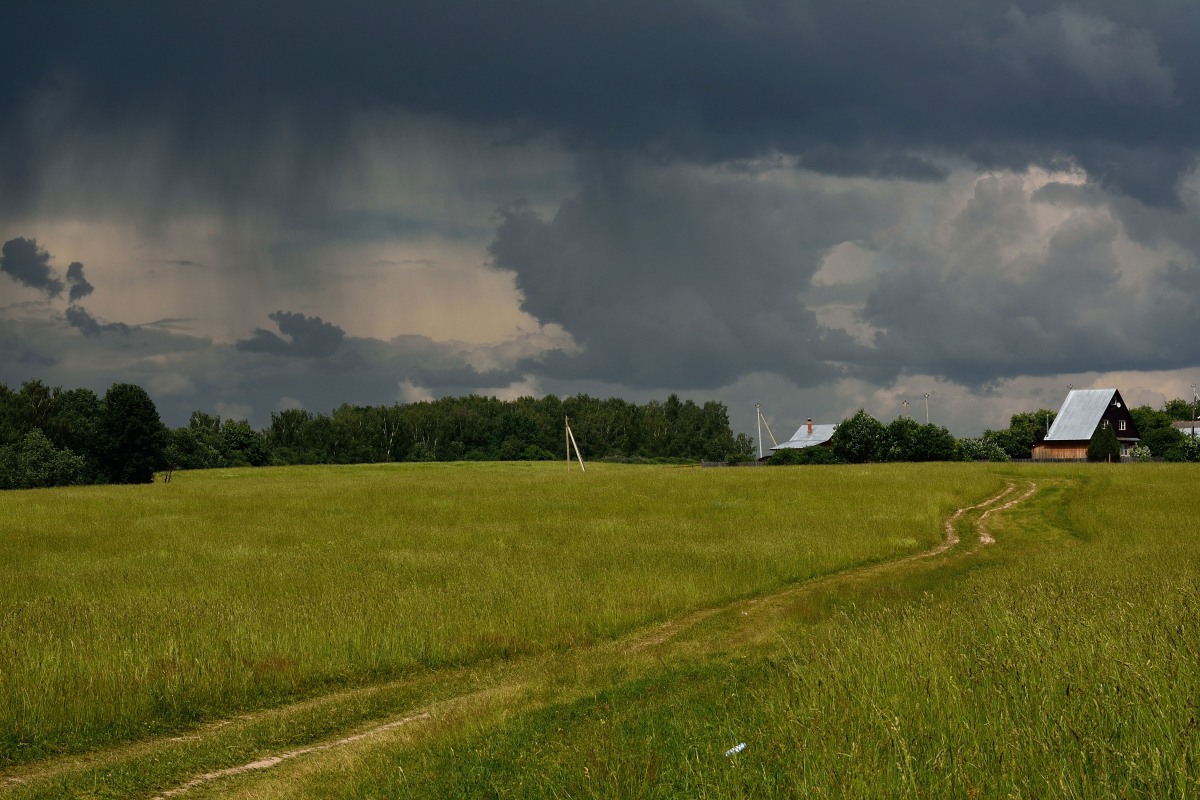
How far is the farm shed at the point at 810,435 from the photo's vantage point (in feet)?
431

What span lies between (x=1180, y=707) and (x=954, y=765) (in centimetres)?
213

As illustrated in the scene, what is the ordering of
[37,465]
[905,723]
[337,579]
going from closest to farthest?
1. [905,723]
2. [337,579]
3. [37,465]

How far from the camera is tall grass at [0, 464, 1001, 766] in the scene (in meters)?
13.4

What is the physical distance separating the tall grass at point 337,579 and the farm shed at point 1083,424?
6823cm

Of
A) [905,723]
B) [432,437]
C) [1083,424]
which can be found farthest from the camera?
[432,437]

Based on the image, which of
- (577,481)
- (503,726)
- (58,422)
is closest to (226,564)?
(503,726)

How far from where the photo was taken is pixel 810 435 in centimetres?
13362

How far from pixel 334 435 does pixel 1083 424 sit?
380ft

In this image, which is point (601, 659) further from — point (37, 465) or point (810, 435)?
point (810, 435)

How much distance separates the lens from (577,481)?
53.3 meters

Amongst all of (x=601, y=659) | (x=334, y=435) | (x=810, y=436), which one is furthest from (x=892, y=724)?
(x=334, y=435)

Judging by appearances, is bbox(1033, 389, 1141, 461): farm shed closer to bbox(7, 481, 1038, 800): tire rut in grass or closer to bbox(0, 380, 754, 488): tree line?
bbox(0, 380, 754, 488): tree line

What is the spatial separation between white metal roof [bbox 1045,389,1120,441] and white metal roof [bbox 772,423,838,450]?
33.4 metres

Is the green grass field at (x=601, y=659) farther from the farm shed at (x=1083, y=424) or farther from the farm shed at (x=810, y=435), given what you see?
the farm shed at (x=810, y=435)
